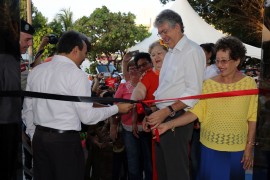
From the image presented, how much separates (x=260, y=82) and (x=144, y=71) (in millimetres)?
2516

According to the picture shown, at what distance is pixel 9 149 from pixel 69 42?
128cm

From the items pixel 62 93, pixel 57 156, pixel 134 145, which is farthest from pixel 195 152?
pixel 62 93

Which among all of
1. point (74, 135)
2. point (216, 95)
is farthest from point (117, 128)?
point (216, 95)

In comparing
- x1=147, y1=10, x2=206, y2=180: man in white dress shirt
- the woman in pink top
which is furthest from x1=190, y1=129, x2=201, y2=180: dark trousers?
x1=147, y1=10, x2=206, y2=180: man in white dress shirt

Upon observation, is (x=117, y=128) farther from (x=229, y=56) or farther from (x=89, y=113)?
(x=229, y=56)

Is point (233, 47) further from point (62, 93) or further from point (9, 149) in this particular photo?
point (9, 149)

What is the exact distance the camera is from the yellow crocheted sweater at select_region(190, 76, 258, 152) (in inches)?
115

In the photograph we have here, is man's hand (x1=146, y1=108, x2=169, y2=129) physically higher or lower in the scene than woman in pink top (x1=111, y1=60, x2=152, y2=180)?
higher

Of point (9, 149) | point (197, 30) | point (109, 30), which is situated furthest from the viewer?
point (109, 30)

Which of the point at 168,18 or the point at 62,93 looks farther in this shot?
the point at 168,18

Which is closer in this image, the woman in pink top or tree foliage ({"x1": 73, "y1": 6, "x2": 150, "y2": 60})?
the woman in pink top

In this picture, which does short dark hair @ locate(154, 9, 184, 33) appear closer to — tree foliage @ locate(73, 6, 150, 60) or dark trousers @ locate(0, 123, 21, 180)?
dark trousers @ locate(0, 123, 21, 180)

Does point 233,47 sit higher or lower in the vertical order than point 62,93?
higher

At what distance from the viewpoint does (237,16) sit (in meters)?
14.8
